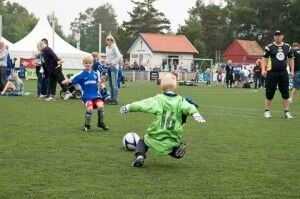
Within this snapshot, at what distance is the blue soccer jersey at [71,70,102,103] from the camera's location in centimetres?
1067

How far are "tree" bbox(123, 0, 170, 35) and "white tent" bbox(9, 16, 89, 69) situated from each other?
5673 cm

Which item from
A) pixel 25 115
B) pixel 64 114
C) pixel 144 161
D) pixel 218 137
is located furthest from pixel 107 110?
pixel 144 161

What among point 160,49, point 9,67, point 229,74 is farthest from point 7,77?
point 160,49

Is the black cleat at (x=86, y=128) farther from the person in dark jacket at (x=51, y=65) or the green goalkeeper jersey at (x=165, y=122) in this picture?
the person in dark jacket at (x=51, y=65)

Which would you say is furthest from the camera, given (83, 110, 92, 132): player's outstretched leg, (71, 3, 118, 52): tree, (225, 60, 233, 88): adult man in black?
(71, 3, 118, 52): tree

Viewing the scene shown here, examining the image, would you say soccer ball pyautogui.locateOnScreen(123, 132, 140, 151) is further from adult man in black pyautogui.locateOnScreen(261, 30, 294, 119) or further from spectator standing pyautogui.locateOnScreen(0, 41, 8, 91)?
spectator standing pyautogui.locateOnScreen(0, 41, 8, 91)

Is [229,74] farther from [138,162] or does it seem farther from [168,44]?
[168,44]

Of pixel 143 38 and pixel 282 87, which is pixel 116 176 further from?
pixel 143 38

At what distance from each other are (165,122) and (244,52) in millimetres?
76339

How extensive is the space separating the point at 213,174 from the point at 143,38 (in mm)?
70621

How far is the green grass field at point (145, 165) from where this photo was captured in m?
5.71

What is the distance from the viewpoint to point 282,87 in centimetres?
1365

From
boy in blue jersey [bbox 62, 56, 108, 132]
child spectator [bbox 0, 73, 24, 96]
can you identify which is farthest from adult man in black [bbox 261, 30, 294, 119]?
child spectator [bbox 0, 73, 24, 96]

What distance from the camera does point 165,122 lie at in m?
7.19
